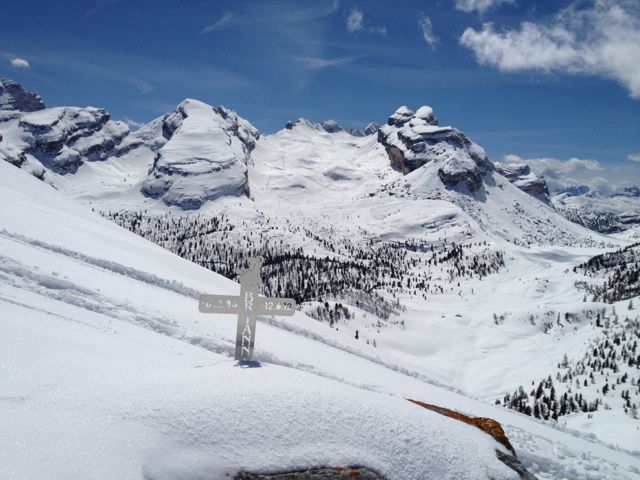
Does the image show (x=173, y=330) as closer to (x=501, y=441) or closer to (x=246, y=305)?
(x=246, y=305)

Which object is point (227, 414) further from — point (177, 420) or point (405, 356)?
point (405, 356)

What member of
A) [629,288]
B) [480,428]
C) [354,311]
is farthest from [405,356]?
[480,428]

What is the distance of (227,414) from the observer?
295 inches

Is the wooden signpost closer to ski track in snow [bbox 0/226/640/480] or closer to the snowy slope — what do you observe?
the snowy slope

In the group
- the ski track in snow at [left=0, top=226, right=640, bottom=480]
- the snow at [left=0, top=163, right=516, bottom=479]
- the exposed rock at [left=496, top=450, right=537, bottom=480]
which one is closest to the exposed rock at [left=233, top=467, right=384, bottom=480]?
the snow at [left=0, top=163, right=516, bottom=479]

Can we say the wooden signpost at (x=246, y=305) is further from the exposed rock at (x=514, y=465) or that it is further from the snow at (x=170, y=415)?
the exposed rock at (x=514, y=465)

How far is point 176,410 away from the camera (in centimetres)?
730

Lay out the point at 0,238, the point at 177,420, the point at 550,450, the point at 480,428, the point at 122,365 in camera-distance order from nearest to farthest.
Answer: the point at 177,420, the point at 122,365, the point at 480,428, the point at 550,450, the point at 0,238

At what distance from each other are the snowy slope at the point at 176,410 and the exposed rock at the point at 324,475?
0.13 m

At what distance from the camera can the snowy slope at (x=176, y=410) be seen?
251 inches

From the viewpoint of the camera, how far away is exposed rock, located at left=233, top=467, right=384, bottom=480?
681 centimetres

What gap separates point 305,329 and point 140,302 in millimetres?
9002

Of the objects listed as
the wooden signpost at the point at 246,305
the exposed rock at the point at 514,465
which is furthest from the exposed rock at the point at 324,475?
the wooden signpost at the point at 246,305

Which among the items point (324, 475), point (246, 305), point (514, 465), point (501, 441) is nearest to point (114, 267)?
point (246, 305)
